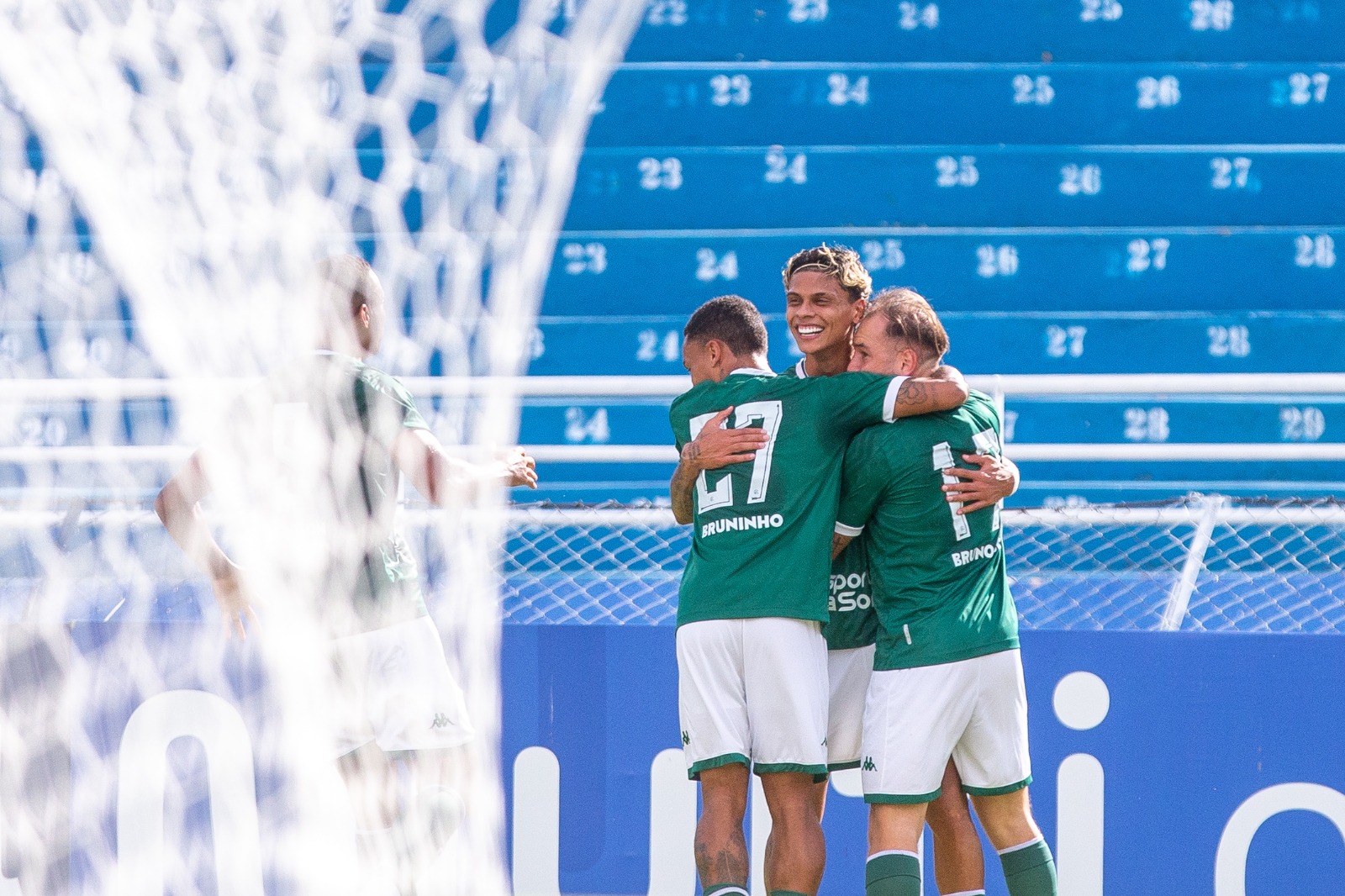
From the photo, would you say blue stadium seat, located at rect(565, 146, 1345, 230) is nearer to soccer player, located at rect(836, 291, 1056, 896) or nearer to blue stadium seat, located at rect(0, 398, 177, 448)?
blue stadium seat, located at rect(0, 398, 177, 448)

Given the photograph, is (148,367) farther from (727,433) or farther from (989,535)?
(989,535)

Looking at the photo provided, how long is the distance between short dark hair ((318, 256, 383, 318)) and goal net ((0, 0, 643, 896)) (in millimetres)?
67

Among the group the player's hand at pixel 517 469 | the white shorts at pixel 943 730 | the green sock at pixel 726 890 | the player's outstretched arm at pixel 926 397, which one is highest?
the player's outstretched arm at pixel 926 397

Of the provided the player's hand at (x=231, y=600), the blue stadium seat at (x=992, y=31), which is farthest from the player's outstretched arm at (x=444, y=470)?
the blue stadium seat at (x=992, y=31)

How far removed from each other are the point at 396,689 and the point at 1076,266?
525 cm

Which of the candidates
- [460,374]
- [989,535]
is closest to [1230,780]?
[989,535]

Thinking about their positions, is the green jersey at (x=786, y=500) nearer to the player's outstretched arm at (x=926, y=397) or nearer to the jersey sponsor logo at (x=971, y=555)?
the player's outstretched arm at (x=926, y=397)

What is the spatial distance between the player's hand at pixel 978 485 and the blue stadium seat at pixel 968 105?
16.7 feet

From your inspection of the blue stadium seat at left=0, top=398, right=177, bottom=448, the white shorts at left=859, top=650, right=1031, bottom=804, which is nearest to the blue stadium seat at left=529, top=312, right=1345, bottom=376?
the blue stadium seat at left=0, top=398, right=177, bottom=448

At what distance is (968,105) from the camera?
7.50 metres

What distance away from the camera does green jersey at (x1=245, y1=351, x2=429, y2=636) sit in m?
2.91

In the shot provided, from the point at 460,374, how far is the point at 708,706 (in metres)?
1.59

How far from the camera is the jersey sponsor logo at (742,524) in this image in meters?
2.76

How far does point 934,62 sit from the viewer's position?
299 inches
